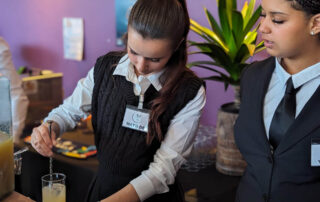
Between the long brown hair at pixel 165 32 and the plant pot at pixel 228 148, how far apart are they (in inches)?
22.6

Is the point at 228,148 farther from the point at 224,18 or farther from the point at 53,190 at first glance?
the point at 53,190

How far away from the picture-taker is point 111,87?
1388 millimetres

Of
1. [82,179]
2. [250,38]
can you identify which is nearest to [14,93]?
[82,179]

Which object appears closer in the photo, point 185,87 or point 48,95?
point 185,87

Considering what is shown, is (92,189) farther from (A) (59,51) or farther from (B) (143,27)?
(A) (59,51)

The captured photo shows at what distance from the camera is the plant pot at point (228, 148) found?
6.15 ft

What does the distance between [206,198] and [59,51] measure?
247cm

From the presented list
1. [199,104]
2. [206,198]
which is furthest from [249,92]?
[206,198]

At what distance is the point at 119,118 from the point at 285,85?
1.75 ft

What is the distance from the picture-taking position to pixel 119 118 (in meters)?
1.36

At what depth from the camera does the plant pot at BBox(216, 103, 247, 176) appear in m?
1.88

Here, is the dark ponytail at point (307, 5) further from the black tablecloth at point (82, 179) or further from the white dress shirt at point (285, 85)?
the black tablecloth at point (82, 179)

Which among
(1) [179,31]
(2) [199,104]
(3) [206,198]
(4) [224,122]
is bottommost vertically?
(3) [206,198]

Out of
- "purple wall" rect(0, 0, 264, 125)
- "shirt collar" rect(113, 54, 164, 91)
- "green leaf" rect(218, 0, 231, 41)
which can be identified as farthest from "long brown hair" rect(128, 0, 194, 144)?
"purple wall" rect(0, 0, 264, 125)
